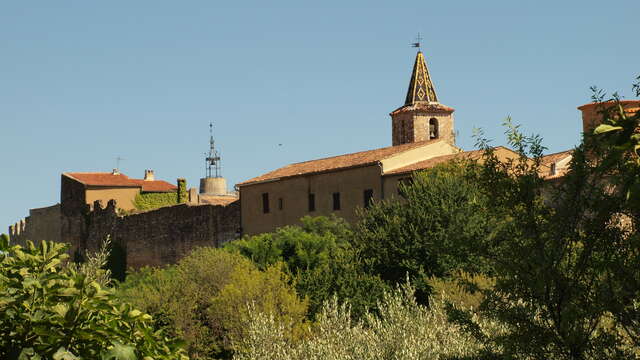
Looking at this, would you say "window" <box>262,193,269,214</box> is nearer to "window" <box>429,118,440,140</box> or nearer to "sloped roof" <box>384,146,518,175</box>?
"sloped roof" <box>384,146,518,175</box>

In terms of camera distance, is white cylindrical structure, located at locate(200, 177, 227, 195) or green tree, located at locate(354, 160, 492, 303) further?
white cylindrical structure, located at locate(200, 177, 227, 195)

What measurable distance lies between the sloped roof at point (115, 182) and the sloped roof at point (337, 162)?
13726 mm

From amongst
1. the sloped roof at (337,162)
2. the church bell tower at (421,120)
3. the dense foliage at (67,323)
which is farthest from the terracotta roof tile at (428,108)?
the dense foliage at (67,323)

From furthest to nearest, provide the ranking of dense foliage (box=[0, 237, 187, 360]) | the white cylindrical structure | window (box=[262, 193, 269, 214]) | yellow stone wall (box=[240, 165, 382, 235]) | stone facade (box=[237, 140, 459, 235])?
1. the white cylindrical structure
2. window (box=[262, 193, 269, 214])
3. yellow stone wall (box=[240, 165, 382, 235])
4. stone facade (box=[237, 140, 459, 235])
5. dense foliage (box=[0, 237, 187, 360])

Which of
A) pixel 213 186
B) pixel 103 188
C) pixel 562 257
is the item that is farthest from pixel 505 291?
pixel 213 186

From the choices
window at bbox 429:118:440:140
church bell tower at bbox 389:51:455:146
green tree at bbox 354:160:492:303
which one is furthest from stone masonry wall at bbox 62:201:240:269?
window at bbox 429:118:440:140

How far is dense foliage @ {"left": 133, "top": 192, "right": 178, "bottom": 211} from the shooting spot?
5359 centimetres

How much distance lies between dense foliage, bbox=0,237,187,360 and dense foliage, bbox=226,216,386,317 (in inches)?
710

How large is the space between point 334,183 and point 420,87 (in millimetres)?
21790

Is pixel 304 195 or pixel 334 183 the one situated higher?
pixel 334 183

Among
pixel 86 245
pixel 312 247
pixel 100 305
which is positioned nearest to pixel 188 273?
pixel 312 247

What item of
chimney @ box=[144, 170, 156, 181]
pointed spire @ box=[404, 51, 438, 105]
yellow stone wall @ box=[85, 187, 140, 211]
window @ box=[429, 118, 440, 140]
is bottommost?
yellow stone wall @ box=[85, 187, 140, 211]

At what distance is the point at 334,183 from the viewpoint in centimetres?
3719

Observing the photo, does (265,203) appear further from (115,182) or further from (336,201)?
(115,182)
